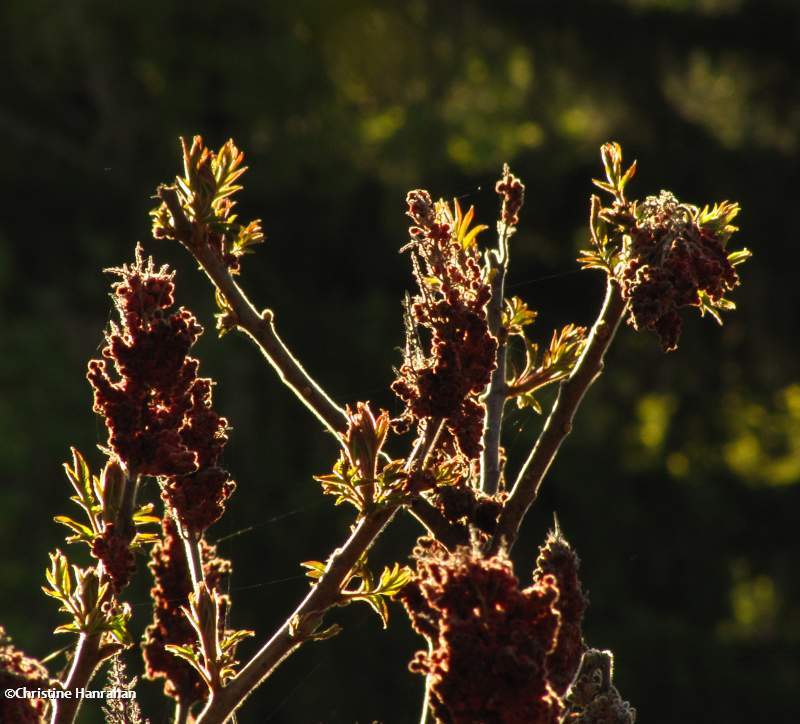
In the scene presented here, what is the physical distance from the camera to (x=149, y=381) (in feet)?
4.46

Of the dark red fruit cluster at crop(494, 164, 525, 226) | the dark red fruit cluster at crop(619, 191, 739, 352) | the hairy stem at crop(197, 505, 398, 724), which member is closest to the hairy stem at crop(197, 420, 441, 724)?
the hairy stem at crop(197, 505, 398, 724)

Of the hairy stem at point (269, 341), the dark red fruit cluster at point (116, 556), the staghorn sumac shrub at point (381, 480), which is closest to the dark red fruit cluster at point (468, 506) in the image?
the staghorn sumac shrub at point (381, 480)

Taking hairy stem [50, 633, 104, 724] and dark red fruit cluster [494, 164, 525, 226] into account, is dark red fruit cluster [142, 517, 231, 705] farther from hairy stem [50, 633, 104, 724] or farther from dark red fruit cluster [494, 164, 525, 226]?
dark red fruit cluster [494, 164, 525, 226]

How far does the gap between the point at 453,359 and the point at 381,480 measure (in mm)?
136

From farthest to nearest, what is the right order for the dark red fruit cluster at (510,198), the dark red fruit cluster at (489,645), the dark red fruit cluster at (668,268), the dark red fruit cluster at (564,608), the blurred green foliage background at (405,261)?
the blurred green foliage background at (405,261)
the dark red fruit cluster at (510,198)
the dark red fruit cluster at (668,268)
the dark red fruit cluster at (564,608)
the dark red fruit cluster at (489,645)

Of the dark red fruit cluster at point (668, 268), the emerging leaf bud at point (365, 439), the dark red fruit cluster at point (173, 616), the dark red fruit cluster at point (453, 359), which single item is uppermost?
the dark red fruit cluster at point (668, 268)

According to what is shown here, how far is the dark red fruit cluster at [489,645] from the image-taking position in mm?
1157

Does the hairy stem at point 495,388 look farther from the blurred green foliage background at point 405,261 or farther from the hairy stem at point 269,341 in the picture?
the blurred green foliage background at point 405,261

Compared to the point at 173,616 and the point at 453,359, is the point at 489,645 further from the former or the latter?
the point at 173,616

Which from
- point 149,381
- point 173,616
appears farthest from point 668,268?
point 173,616

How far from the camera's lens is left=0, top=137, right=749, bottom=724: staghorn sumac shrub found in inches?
48.4

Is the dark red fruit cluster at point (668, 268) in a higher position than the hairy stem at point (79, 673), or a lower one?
higher

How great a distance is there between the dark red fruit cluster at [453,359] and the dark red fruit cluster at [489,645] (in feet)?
0.68

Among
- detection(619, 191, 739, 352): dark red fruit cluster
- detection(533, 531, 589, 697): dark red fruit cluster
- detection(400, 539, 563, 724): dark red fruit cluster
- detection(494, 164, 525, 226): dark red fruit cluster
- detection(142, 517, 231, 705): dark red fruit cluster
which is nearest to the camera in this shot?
detection(400, 539, 563, 724): dark red fruit cluster
